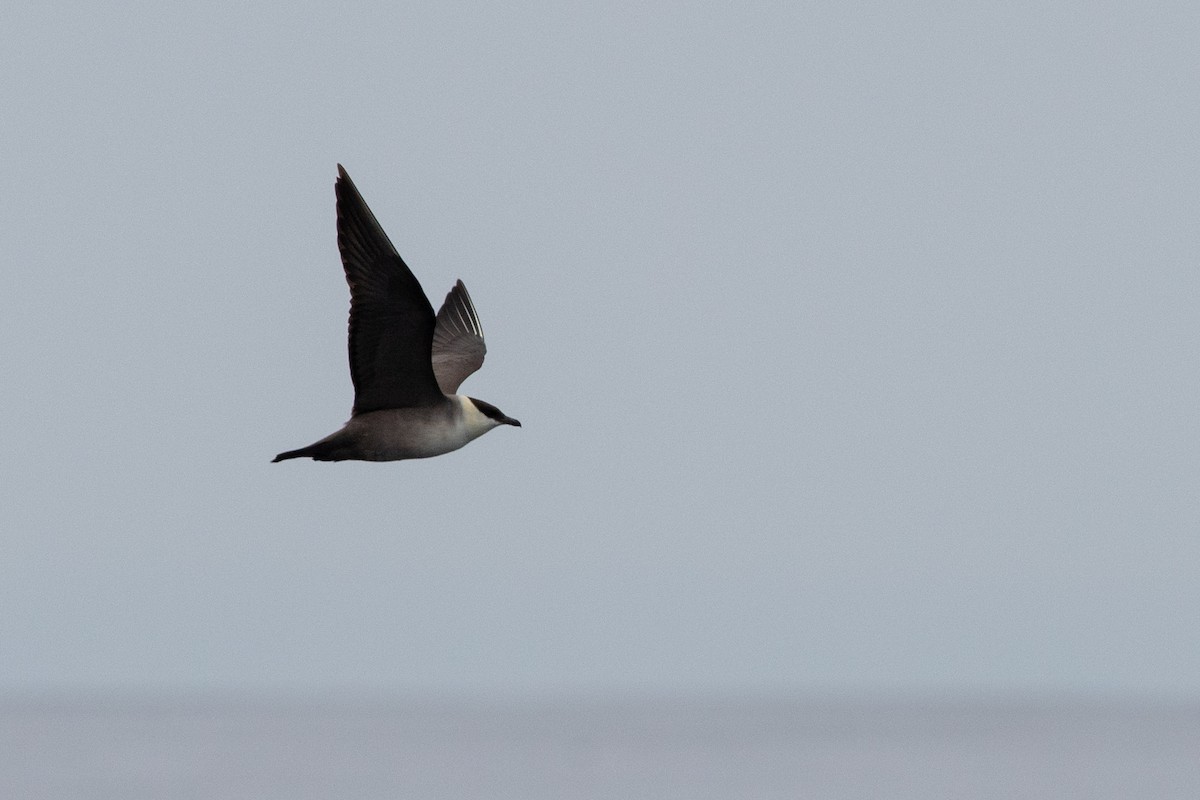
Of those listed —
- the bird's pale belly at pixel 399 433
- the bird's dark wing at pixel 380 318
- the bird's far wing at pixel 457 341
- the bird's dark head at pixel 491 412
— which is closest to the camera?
the bird's dark wing at pixel 380 318

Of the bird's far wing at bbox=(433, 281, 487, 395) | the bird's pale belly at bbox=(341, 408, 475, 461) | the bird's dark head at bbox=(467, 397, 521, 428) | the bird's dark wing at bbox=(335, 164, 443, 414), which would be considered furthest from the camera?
the bird's far wing at bbox=(433, 281, 487, 395)

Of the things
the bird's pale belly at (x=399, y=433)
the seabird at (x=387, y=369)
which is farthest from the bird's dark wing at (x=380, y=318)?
the bird's pale belly at (x=399, y=433)

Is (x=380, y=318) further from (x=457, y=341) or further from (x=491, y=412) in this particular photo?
(x=457, y=341)

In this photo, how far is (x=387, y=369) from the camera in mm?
17359

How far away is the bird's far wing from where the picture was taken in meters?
20.6

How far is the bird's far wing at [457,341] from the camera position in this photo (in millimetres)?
20625

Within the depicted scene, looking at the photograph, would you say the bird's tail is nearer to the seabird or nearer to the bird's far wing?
the seabird

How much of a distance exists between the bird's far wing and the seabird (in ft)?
7.13

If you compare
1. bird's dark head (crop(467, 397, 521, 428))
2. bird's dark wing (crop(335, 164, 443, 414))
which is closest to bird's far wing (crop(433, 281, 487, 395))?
bird's dark head (crop(467, 397, 521, 428))

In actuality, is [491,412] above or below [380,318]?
below

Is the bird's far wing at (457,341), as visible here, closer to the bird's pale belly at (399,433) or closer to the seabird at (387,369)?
the seabird at (387,369)

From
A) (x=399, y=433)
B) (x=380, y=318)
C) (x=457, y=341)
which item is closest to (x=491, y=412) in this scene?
(x=399, y=433)

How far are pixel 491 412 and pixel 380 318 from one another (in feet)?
6.12

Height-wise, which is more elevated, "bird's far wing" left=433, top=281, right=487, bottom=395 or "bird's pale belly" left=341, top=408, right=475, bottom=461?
"bird's far wing" left=433, top=281, right=487, bottom=395
